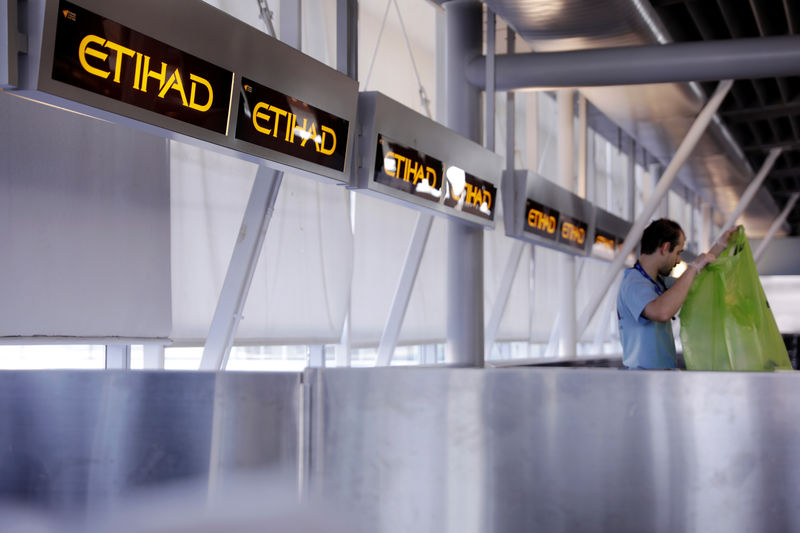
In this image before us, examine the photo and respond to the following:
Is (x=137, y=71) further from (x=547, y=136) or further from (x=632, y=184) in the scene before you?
(x=547, y=136)

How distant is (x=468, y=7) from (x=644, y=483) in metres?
6.91

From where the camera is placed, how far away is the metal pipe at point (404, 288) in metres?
10.6

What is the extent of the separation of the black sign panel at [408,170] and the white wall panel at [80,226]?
5.13 ft

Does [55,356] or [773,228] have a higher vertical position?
[773,228]

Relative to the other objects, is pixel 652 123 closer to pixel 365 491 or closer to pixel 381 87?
pixel 381 87

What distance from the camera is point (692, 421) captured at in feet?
7.63

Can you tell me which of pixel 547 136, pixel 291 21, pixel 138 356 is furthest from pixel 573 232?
pixel 547 136

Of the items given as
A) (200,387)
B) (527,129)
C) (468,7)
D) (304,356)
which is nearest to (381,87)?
(468,7)

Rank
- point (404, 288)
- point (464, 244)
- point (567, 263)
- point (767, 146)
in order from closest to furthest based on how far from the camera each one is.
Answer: point (464, 244)
point (404, 288)
point (567, 263)
point (767, 146)

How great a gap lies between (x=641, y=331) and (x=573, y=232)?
20.9 ft

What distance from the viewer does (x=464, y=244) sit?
8.33 m

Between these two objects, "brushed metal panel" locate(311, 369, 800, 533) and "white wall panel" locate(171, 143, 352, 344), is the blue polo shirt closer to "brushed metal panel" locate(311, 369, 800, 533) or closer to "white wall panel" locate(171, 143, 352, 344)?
"brushed metal panel" locate(311, 369, 800, 533)

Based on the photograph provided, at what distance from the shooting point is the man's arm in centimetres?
373

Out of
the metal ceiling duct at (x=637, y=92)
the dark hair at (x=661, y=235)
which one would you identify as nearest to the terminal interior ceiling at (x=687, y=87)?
the metal ceiling duct at (x=637, y=92)
